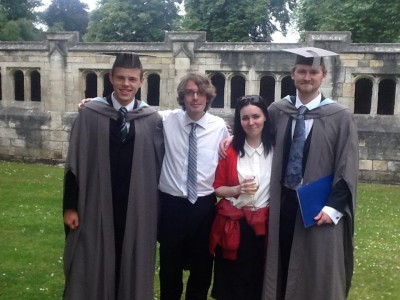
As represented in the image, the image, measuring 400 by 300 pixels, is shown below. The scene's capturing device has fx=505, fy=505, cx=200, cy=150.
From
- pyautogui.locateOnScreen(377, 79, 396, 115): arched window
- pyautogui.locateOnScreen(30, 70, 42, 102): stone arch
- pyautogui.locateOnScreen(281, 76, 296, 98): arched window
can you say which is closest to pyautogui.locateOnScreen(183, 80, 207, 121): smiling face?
pyautogui.locateOnScreen(281, 76, 296, 98): arched window

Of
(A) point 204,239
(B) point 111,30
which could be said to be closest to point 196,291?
(A) point 204,239

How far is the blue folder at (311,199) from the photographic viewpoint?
A: 4.04m

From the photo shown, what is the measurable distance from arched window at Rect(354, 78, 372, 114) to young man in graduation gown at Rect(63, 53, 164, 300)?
34.8 feet

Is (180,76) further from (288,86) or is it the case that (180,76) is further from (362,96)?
(362,96)

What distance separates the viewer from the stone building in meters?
13.3

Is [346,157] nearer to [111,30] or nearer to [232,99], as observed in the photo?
[232,99]

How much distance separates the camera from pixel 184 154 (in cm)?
442

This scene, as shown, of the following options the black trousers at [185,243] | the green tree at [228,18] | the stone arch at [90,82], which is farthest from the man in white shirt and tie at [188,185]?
the green tree at [228,18]

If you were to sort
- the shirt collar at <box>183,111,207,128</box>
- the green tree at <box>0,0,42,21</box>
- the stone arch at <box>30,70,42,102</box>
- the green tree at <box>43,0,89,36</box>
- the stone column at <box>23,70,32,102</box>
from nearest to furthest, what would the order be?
the shirt collar at <box>183,111,207,128</box>
the stone column at <box>23,70,32,102</box>
the stone arch at <box>30,70,42,102</box>
the green tree at <box>0,0,42,21</box>
the green tree at <box>43,0,89,36</box>

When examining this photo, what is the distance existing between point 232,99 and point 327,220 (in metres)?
11.0

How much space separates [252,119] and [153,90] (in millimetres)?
11673

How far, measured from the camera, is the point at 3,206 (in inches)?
391

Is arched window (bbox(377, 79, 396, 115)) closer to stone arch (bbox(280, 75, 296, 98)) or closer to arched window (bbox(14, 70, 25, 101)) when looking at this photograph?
stone arch (bbox(280, 75, 296, 98))

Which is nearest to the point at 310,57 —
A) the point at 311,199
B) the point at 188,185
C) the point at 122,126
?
the point at 311,199
